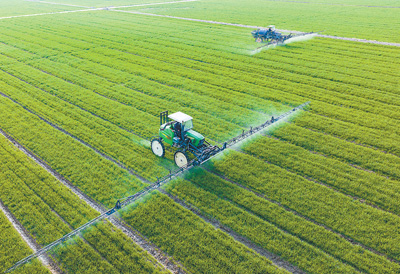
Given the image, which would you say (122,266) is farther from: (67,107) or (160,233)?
(67,107)

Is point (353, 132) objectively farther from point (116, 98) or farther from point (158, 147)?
point (116, 98)

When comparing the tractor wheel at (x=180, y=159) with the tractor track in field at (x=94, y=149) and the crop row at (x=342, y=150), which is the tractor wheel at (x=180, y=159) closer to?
the tractor track in field at (x=94, y=149)

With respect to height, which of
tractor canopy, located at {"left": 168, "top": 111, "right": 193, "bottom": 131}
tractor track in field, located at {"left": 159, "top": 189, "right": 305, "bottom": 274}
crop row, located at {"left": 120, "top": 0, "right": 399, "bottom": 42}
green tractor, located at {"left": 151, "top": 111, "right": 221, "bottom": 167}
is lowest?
tractor track in field, located at {"left": 159, "top": 189, "right": 305, "bottom": 274}

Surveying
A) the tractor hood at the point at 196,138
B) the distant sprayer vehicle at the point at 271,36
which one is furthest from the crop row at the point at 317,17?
the tractor hood at the point at 196,138

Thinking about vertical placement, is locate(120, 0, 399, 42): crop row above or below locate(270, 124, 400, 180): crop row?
above

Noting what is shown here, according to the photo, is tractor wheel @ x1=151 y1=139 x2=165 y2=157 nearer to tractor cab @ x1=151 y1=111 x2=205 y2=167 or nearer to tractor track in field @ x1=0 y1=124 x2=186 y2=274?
tractor cab @ x1=151 y1=111 x2=205 y2=167

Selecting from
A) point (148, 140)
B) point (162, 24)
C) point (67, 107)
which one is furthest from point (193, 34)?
point (148, 140)

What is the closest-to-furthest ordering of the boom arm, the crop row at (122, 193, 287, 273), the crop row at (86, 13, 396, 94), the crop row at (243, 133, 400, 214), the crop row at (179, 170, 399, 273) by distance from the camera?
the boom arm, the crop row at (122, 193, 287, 273), the crop row at (179, 170, 399, 273), the crop row at (243, 133, 400, 214), the crop row at (86, 13, 396, 94)

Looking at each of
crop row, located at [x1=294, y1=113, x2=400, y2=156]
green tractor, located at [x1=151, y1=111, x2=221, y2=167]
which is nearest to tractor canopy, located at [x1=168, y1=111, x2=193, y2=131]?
green tractor, located at [x1=151, y1=111, x2=221, y2=167]
